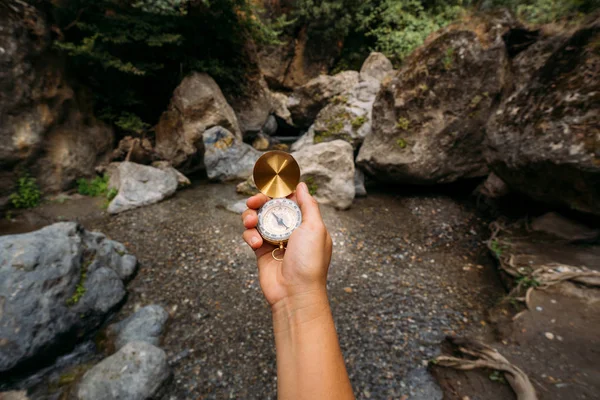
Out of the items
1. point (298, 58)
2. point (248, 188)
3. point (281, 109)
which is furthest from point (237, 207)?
point (298, 58)

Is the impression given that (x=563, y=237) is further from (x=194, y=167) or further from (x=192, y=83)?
(x=192, y=83)

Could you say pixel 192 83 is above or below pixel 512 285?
above

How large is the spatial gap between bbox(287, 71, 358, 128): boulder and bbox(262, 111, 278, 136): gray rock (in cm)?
125

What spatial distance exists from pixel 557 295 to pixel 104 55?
36.4ft

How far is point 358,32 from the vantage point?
1850 centimetres

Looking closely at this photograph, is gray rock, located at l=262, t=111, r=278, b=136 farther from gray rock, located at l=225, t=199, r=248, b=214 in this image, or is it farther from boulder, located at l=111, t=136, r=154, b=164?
gray rock, located at l=225, t=199, r=248, b=214

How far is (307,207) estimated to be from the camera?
101 inches

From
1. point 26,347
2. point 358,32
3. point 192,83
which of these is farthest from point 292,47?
point 26,347

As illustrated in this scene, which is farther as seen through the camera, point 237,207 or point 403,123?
point 403,123

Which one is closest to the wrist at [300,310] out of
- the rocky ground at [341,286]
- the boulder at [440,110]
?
the rocky ground at [341,286]

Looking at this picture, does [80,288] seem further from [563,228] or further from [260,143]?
[260,143]

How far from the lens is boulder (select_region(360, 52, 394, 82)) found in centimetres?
1461

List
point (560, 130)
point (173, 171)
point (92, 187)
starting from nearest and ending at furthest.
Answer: point (560, 130) < point (92, 187) < point (173, 171)

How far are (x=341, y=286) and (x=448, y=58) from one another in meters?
6.15
